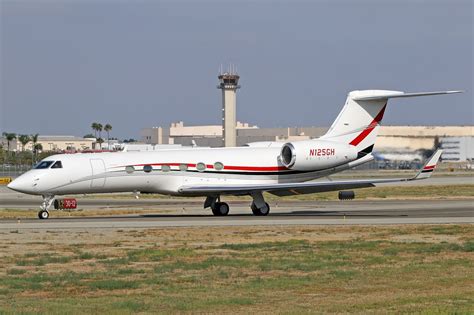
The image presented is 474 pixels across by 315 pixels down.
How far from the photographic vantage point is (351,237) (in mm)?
27922

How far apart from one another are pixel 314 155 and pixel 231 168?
3793mm

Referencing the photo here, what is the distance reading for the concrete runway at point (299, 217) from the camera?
33750 mm

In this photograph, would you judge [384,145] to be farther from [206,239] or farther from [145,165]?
[206,239]

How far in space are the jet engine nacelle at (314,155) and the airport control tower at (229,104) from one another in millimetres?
91769

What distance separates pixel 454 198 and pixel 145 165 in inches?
849

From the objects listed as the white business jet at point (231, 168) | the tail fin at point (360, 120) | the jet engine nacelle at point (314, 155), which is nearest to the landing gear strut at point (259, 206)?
the white business jet at point (231, 168)

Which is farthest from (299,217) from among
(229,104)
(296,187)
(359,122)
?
(229,104)

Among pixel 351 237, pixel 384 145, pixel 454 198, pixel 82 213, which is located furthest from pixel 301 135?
pixel 351 237

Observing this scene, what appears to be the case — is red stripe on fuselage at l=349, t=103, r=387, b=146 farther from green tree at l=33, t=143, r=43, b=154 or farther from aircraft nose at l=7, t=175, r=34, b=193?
green tree at l=33, t=143, r=43, b=154

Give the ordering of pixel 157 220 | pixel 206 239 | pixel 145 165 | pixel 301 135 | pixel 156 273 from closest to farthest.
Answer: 1. pixel 156 273
2. pixel 206 239
3. pixel 157 220
4. pixel 145 165
5. pixel 301 135

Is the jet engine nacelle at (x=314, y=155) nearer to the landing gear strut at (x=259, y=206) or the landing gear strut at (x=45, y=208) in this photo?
the landing gear strut at (x=259, y=206)

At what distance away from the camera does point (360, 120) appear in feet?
140

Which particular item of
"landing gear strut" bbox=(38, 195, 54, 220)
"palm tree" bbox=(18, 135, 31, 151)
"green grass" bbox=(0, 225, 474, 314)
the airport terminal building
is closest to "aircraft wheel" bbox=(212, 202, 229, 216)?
"landing gear strut" bbox=(38, 195, 54, 220)

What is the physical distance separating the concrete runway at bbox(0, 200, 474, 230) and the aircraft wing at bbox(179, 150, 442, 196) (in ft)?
3.64
